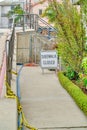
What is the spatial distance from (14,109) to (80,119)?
1.60 m

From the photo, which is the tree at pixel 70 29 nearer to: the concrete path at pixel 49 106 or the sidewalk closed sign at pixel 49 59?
the concrete path at pixel 49 106

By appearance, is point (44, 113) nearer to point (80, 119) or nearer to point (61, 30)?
point (80, 119)

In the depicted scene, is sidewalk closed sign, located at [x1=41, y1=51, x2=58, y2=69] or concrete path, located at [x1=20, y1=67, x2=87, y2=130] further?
sidewalk closed sign, located at [x1=41, y1=51, x2=58, y2=69]

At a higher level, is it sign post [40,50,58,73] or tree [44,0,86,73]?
tree [44,0,86,73]

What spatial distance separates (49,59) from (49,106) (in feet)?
17.7

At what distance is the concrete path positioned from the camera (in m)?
7.46

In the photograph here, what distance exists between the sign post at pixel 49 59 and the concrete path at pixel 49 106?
783mm

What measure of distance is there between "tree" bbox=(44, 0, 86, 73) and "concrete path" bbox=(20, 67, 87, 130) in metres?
1.02

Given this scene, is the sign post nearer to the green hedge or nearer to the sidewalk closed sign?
the sidewalk closed sign

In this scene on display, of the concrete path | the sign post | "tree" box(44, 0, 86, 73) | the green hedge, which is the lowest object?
the concrete path

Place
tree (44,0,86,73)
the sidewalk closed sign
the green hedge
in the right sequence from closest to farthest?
the green hedge → tree (44,0,86,73) → the sidewalk closed sign

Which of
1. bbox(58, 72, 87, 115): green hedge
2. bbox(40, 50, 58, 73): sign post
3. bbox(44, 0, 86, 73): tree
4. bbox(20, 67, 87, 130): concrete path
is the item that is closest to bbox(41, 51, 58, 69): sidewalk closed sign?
bbox(40, 50, 58, 73): sign post

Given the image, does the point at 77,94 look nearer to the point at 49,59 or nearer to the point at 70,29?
the point at 70,29

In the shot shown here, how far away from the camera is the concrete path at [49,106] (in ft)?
24.5
